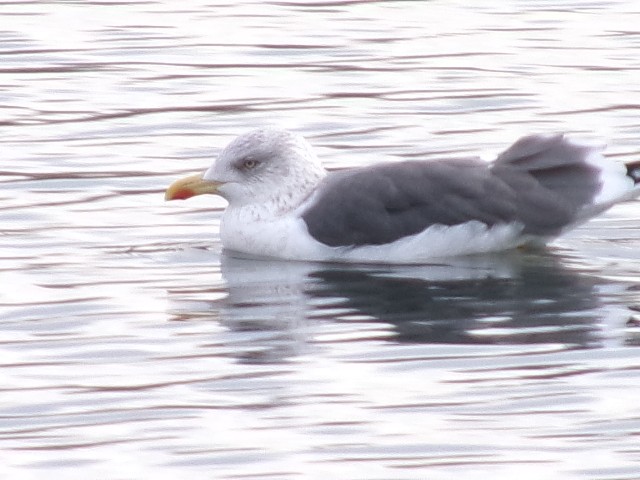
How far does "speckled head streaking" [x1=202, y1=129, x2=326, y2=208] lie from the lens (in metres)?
12.7

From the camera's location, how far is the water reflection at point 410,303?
1027 centimetres

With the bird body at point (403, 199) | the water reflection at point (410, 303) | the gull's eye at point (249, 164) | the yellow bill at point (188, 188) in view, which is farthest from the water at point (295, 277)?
the gull's eye at point (249, 164)

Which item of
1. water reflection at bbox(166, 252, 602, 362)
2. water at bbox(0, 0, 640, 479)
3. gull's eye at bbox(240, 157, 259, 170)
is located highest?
gull's eye at bbox(240, 157, 259, 170)

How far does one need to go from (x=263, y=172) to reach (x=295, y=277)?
111cm

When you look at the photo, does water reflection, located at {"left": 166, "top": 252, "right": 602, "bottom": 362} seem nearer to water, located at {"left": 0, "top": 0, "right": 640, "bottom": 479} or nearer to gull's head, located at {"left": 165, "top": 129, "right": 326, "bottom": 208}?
water, located at {"left": 0, "top": 0, "right": 640, "bottom": 479}

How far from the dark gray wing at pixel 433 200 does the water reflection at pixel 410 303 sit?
0.23 m

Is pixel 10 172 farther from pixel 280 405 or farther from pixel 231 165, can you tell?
pixel 280 405

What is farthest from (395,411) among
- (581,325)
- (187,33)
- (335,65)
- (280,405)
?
(187,33)

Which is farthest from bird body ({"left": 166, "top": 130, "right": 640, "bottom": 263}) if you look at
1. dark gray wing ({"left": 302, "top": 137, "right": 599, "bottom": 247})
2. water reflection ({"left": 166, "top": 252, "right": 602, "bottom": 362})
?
water reflection ({"left": 166, "top": 252, "right": 602, "bottom": 362})

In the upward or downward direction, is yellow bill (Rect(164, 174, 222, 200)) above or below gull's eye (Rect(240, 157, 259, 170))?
below

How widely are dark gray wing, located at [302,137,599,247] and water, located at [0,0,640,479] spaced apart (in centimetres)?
25

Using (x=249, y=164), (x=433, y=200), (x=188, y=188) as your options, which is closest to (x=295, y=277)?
(x=433, y=200)

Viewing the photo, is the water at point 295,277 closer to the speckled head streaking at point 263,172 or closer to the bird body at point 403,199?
the bird body at point 403,199

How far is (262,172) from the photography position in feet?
41.8
